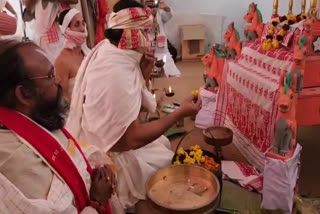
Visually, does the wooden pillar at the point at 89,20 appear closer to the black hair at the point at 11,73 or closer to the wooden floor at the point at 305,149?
the wooden floor at the point at 305,149

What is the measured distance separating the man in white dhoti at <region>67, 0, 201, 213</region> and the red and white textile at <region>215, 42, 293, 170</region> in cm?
72

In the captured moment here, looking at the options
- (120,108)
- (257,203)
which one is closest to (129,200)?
(120,108)

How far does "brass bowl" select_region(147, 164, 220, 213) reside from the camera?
1342mm

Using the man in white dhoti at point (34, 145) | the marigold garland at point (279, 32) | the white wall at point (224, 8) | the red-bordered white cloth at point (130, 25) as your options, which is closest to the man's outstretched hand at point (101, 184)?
the man in white dhoti at point (34, 145)

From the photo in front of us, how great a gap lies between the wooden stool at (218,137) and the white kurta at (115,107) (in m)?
0.52

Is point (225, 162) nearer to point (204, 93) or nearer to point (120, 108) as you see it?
point (204, 93)

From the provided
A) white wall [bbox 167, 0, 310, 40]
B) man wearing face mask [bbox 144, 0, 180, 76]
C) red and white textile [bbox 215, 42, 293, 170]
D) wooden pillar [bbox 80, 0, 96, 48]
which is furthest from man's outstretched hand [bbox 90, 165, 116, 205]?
white wall [bbox 167, 0, 310, 40]

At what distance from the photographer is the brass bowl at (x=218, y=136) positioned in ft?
7.80

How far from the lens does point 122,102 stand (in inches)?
65.9

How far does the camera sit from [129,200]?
1865 mm

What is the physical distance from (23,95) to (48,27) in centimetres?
237

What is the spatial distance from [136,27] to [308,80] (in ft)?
3.95

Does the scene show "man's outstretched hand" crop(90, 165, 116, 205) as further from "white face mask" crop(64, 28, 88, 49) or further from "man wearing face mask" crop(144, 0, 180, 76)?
"man wearing face mask" crop(144, 0, 180, 76)

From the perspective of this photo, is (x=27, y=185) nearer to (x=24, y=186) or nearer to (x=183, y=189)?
(x=24, y=186)
